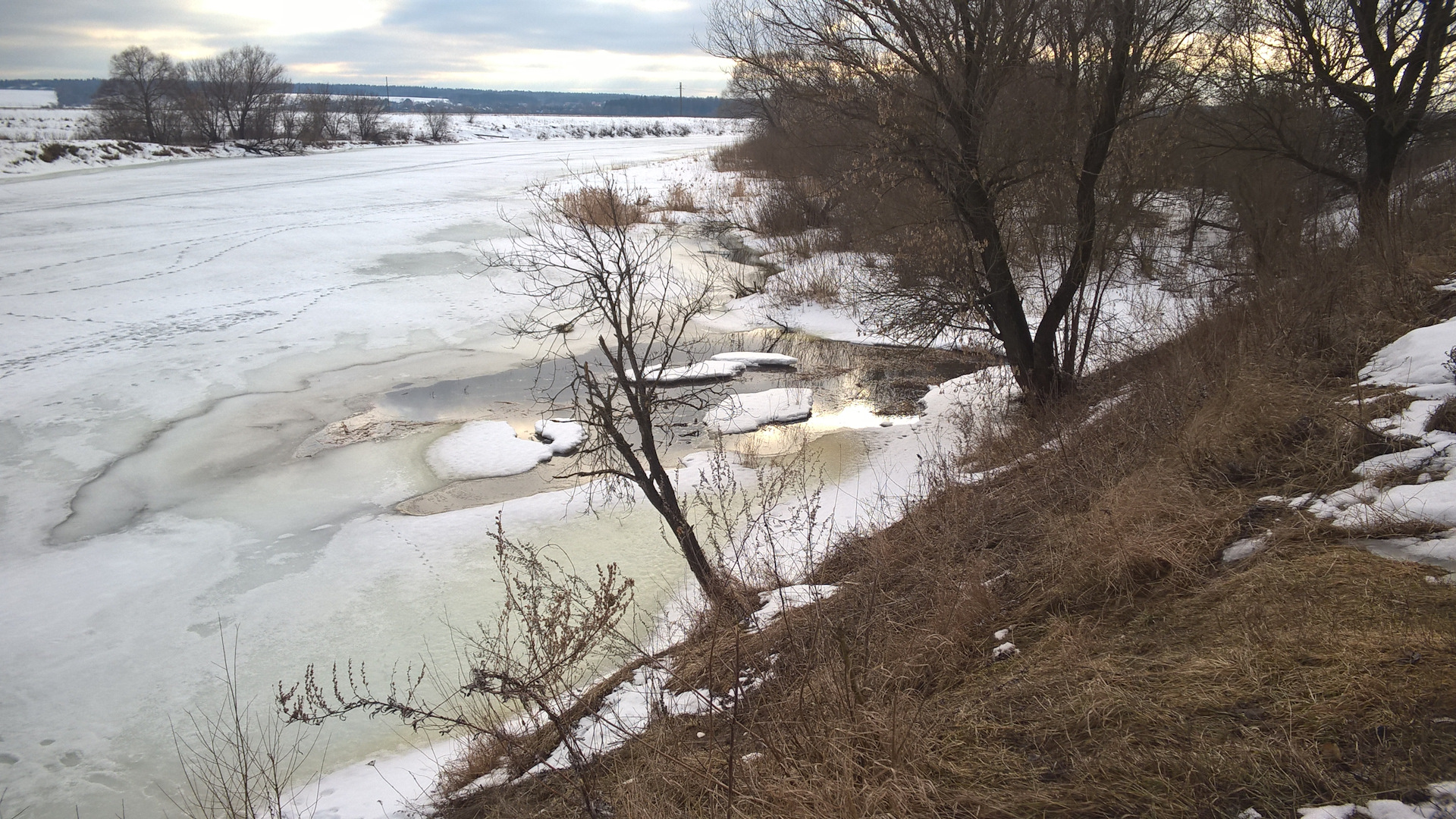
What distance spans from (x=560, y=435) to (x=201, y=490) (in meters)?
3.65

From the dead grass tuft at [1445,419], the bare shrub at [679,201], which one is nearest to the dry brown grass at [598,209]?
the dead grass tuft at [1445,419]

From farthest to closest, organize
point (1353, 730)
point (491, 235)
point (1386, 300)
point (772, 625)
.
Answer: point (491, 235) → point (1386, 300) → point (772, 625) → point (1353, 730)

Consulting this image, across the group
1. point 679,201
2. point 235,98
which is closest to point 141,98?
point 235,98

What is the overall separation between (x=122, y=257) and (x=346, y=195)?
9.86 m

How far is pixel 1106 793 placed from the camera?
8.27ft

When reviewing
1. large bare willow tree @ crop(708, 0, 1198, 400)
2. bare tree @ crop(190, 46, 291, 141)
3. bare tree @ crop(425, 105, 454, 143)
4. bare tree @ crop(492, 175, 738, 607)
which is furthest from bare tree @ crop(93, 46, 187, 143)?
large bare willow tree @ crop(708, 0, 1198, 400)

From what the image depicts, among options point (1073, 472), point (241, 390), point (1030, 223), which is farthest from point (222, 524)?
point (1030, 223)

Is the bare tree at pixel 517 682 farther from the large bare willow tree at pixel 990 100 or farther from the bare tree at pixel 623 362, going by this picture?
the large bare willow tree at pixel 990 100

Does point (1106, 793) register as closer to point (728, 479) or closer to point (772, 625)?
point (772, 625)

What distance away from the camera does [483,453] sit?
364 inches

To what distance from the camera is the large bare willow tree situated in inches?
335

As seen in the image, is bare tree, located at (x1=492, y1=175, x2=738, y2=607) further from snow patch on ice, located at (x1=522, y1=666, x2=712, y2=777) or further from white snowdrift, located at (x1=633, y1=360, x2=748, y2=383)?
snow patch on ice, located at (x1=522, y1=666, x2=712, y2=777)

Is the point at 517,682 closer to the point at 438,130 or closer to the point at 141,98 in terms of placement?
the point at 141,98

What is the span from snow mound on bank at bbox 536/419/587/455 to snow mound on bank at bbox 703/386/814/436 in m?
1.54
